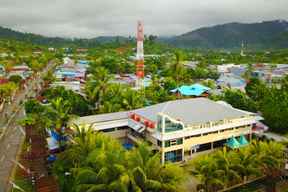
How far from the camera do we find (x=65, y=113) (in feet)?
104

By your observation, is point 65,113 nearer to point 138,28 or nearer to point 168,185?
point 168,185

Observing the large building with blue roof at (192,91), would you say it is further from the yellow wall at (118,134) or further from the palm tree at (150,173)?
the palm tree at (150,173)

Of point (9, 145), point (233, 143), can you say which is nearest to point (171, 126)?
point (233, 143)

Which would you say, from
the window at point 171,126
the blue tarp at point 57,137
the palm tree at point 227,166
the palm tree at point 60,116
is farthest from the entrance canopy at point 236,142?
the blue tarp at point 57,137

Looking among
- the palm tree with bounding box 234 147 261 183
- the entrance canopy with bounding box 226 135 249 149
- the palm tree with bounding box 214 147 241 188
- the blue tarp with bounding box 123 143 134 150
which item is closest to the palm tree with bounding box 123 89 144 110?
the blue tarp with bounding box 123 143 134 150

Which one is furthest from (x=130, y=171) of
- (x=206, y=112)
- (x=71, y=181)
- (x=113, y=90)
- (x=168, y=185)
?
(x=113, y=90)

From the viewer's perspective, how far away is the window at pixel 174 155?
3080cm

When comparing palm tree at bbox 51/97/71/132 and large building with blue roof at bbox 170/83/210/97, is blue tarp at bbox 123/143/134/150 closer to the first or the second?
palm tree at bbox 51/97/71/132

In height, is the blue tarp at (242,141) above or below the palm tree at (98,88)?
below

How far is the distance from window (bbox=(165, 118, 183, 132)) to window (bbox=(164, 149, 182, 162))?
7.92 ft

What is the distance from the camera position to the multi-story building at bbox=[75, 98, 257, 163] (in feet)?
99.8

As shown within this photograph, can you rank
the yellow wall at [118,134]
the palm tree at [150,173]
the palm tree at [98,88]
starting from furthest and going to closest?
the palm tree at [98,88], the yellow wall at [118,134], the palm tree at [150,173]

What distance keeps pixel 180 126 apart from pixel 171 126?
0.97 m

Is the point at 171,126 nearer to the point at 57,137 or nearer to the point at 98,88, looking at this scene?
the point at 57,137
